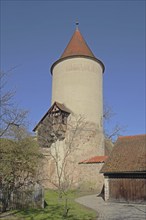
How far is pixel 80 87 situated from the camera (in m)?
32.7

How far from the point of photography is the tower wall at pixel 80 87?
3241 centimetres

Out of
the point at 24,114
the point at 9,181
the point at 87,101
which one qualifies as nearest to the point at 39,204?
the point at 9,181

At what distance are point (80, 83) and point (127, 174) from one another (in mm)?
16068

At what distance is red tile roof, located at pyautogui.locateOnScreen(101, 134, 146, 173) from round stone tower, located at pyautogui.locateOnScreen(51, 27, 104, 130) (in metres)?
9.29

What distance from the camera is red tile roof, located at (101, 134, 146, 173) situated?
19.6 m

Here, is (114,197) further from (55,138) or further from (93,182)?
(55,138)

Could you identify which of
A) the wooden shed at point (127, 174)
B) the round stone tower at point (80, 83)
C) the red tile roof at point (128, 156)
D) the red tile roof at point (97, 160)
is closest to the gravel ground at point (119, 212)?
the wooden shed at point (127, 174)

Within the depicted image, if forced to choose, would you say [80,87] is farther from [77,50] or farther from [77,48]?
[77,48]

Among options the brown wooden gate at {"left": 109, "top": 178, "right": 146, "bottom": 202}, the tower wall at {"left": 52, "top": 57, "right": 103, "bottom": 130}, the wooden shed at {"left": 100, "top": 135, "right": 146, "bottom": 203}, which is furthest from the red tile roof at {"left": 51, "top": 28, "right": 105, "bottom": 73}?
the brown wooden gate at {"left": 109, "top": 178, "right": 146, "bottom": 202}

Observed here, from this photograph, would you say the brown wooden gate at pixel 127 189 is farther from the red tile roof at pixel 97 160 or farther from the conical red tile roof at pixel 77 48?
the conical red tile roof at pixel 77 48

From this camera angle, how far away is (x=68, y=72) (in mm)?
→ 33438

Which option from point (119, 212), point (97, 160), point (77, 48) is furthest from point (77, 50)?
point (119, 212)

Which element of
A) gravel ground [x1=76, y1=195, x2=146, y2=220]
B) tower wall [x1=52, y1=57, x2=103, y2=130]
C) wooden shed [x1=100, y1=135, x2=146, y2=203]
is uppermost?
tower wall [x1=52, y1=57, x2=103, y2=130]

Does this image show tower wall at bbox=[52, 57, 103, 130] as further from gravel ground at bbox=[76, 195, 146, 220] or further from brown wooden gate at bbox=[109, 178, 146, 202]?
gravel ground at bbox=[76, 195, 146, 220]
